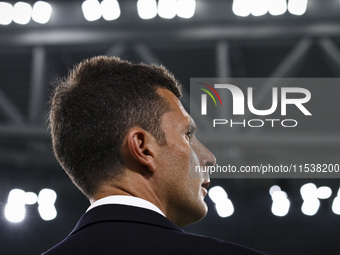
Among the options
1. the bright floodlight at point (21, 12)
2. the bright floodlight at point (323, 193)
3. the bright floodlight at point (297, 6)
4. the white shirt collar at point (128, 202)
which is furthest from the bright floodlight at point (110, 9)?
the bright floodlight at point (323, 193)

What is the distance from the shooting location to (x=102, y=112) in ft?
3.66

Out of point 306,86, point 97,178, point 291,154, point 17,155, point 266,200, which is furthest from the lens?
point 266,200

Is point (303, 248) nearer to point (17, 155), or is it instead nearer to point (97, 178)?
point (17, 155)

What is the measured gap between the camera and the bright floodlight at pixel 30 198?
6.24 meters

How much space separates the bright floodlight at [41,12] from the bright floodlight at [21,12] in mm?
54

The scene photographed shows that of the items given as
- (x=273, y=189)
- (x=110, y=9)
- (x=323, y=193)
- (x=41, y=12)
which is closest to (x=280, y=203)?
(x=273, y=189)

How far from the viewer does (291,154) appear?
4.26 metres

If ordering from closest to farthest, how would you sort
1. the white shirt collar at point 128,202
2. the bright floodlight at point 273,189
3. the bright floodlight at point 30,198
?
1. the white shirt collar at point 128,202
2. the bright floodlight at point 30,198
3. the bright floodlight at point 273,189

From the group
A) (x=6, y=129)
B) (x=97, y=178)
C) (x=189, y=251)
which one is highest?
(x=6, y=129)

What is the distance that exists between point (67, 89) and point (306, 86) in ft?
15.5

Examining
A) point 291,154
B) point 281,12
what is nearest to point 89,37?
point 281,12

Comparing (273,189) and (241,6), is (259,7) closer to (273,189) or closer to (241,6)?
(241,6)

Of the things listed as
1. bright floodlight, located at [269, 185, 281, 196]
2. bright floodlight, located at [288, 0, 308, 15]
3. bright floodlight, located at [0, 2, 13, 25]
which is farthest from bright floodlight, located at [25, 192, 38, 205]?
bright floodlight, located at [288, 0, 308, 15]

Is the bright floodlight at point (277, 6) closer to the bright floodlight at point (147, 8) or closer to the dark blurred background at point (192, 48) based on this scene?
the dark blurred background at point (192, 48)
